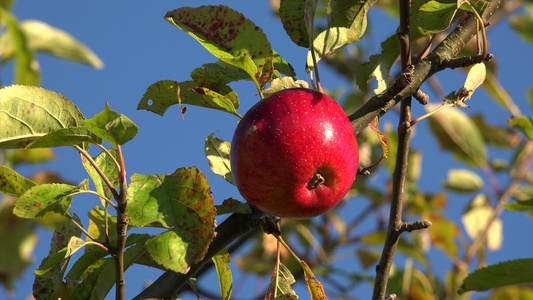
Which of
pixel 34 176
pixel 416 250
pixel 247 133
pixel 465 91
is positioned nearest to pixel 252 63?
pixel 247 133

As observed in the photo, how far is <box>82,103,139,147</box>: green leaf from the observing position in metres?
0.87

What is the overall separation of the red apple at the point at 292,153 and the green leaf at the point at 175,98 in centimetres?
6

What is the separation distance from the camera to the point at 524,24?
271 centimetres

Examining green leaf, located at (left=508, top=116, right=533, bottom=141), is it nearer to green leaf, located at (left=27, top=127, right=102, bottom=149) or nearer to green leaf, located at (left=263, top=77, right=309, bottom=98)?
green leaf, located at (left=263, top=77, right=309, bottom=98)

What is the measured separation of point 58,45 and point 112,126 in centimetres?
204

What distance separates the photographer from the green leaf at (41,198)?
1.00 metres

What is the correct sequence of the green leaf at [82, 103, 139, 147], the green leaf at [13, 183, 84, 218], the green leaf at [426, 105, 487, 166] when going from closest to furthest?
the green leaf at [82, 103, 139, 147] → the green leaf at [13, 183, 84, 218] → the green leaf at [426, 105, 487, 166]

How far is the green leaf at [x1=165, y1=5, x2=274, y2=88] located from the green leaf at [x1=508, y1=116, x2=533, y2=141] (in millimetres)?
629

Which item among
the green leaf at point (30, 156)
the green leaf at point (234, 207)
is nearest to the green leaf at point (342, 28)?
the green leaf at point (234, 207)

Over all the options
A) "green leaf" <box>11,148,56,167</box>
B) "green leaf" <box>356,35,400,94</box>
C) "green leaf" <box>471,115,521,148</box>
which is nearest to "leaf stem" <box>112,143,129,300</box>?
"green leaf" <box>356,35,400,94</box>

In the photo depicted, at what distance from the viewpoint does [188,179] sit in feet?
3.22

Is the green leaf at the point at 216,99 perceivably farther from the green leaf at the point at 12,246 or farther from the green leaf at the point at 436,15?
the green leaf at the point at 12,246

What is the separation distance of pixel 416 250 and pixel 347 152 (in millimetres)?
1509

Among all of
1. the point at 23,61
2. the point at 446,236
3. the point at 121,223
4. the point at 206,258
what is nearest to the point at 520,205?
the point at 206,258
